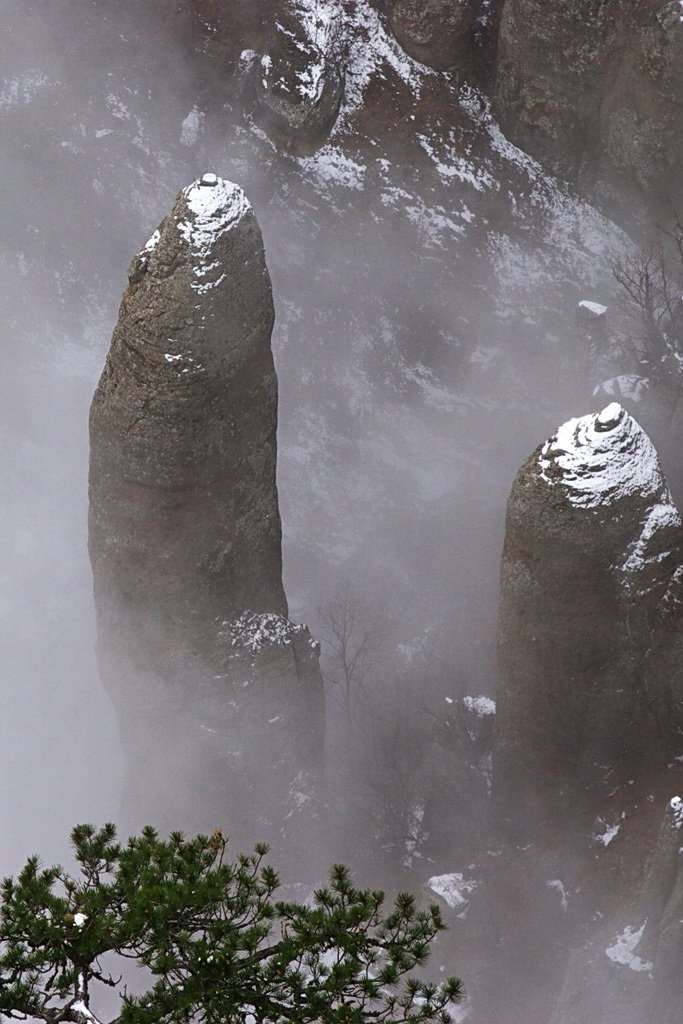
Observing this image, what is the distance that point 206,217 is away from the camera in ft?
54.8

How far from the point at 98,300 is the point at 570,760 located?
75.5 ft

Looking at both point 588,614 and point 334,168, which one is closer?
point 588,614

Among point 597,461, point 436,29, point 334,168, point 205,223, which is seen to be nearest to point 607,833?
point 597,461

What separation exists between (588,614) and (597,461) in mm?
2710

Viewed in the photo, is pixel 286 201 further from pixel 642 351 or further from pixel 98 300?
pixel 642 351

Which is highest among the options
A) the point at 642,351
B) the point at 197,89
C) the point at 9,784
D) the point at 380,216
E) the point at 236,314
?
the point at 197,89

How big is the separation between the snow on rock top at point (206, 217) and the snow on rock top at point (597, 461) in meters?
5.96

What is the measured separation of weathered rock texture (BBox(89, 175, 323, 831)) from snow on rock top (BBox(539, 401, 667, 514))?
15.5 feet

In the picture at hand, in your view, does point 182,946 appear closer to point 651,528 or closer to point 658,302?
point 651,528

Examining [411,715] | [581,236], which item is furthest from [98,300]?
[411,715]

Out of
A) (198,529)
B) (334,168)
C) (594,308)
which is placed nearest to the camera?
(198,529)

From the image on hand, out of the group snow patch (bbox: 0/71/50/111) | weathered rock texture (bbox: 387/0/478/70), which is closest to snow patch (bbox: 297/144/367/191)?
weathered rock texture (bbox: 387/0/478/70)

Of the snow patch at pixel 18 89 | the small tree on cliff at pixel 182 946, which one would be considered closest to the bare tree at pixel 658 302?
the snow patch at pixel 18 89

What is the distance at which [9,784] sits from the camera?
29.8 meters
